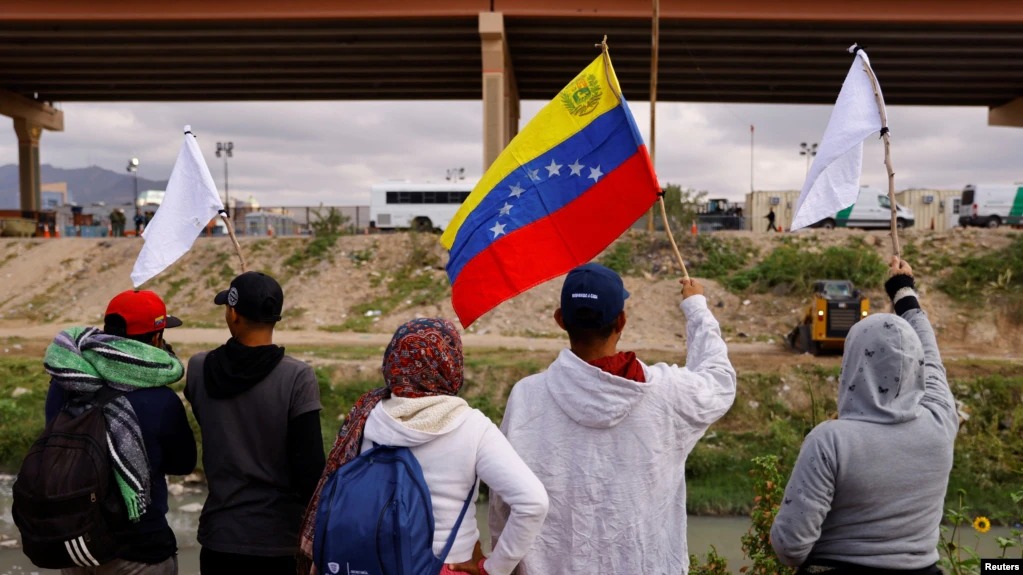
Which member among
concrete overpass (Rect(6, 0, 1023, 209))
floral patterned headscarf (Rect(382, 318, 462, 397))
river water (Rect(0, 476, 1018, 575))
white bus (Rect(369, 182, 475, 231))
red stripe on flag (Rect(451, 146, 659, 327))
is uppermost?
concrete overpass (Rect(6, 0, 1023, 209))

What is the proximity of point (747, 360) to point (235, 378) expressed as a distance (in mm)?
13401

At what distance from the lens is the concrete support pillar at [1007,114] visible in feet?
104

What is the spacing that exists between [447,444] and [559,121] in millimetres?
2208

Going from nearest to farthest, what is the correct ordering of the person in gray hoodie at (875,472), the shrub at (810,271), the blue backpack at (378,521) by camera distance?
the blue backpack at (378,521) < the person in gray hoodie at (875,472) < the shrub at (810,271)

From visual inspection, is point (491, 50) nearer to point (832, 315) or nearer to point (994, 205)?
point (832, 315)

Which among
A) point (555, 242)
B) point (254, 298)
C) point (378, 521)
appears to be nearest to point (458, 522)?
point (378, 521)

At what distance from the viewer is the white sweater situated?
257cm

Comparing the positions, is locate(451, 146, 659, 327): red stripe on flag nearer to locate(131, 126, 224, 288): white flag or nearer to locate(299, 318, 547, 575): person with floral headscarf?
locate(299, 318, 547, 575): person with floral headscarf

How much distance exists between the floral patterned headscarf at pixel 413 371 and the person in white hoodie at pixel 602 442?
1.15 feet

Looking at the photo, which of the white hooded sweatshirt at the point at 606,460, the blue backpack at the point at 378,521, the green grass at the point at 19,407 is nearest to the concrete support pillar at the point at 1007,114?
the green grass at the point at 19,407

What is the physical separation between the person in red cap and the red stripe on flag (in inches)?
55.3

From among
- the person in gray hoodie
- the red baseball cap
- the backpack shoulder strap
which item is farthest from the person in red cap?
the person in gray hoodie

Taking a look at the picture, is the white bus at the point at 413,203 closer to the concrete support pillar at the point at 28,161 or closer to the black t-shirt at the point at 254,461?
the concrete support pillar at the point at 28,161

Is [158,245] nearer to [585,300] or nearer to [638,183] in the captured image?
[638,183]
